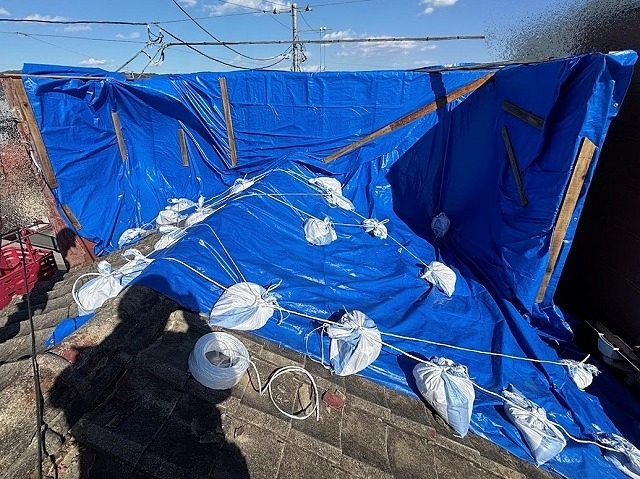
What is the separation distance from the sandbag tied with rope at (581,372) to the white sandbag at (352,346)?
88.7 inches

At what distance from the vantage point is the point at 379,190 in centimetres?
608

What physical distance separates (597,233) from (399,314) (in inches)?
124

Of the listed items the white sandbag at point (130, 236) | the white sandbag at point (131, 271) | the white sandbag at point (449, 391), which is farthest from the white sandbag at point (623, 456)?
the white sandbag at point (130, 236)

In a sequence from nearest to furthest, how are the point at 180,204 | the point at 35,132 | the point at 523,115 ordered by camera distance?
the point at 523,115
the point at 35,132
the point at 180,204

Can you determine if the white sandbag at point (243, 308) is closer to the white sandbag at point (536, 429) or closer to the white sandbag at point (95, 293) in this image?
the white sandbag at point (95, 293)

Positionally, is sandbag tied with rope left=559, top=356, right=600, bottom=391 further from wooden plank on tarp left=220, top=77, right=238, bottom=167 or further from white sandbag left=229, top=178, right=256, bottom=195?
wooden plank on tarp left=220, top=77, right=238, bottom=167

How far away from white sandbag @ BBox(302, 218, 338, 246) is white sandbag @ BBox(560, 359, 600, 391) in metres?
3.04

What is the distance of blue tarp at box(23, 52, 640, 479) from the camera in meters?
3.17

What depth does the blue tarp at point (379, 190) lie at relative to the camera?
3172mm

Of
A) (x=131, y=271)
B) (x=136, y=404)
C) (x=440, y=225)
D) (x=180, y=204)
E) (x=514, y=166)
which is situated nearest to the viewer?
(x=136, y=404)

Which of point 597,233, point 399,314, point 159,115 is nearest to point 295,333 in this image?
point 399,314

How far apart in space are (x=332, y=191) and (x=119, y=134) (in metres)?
4.63

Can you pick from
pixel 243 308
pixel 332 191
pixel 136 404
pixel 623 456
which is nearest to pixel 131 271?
pixel 243 308

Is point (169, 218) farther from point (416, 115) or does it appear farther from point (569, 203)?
point (569, 203)
